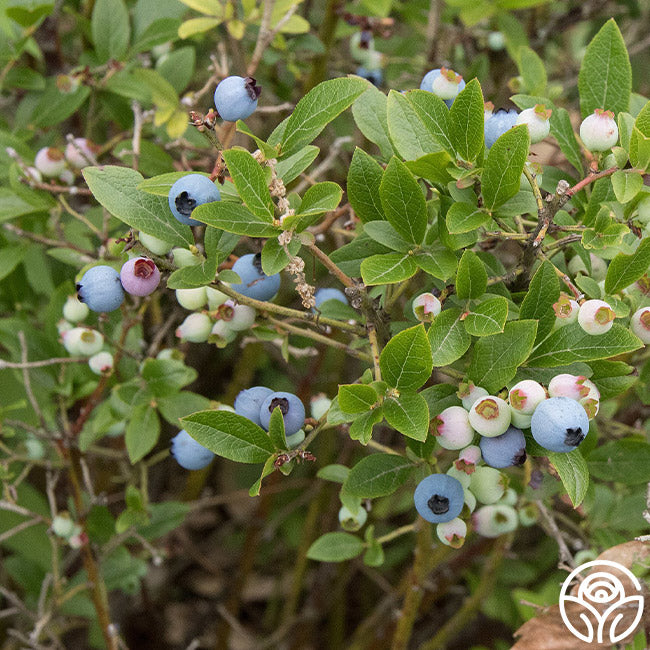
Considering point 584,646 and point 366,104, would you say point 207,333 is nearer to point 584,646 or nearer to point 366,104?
point 366,104

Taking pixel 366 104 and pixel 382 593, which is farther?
pixel 382 593

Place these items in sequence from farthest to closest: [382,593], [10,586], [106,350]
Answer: [382,593] < [10,586] < [106,350]

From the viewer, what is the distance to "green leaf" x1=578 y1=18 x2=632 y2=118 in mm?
1086

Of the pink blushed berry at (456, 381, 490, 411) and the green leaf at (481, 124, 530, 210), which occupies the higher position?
the green leaf at (481, 124, 530, 210)

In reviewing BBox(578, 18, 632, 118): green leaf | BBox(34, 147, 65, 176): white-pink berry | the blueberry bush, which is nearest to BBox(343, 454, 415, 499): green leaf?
the blueberry bush

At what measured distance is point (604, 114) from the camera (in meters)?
0.96

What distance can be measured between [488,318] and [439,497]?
0.24 m

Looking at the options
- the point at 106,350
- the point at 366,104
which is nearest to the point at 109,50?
the point at 106,350

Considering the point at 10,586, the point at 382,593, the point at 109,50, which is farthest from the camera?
the point at 382,593

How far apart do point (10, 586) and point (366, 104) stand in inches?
74.8

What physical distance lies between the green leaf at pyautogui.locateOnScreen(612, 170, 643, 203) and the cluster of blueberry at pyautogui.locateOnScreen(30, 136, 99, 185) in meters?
0.97

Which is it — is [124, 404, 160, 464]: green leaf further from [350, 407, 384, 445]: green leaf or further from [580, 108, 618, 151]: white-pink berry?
[580, 108, 618, 151]: white-pink berry

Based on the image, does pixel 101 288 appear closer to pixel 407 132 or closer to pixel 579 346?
pixel 407 132

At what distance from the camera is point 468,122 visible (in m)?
0.91
